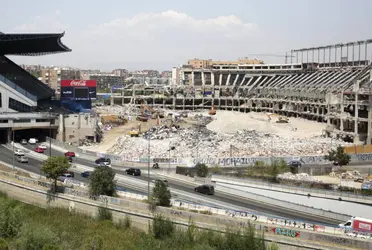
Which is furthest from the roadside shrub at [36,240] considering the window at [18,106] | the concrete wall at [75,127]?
the window at [18,106]

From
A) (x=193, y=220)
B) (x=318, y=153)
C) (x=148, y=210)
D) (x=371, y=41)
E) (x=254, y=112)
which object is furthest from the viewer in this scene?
(x=254, y=112)

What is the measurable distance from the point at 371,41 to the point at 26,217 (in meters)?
55.3

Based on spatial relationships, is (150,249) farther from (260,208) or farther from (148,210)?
(260,208)

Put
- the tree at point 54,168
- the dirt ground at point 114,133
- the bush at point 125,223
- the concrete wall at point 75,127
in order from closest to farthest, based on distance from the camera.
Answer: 1. the bush at point 125,223
2. the tree at point 54,168
3. the dirt ground at point 114,133
4. the concrete wall at point 75,127

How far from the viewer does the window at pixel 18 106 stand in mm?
48438

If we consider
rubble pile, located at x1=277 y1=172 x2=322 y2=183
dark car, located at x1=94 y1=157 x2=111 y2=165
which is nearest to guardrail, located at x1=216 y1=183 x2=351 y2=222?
rubble pile, located at x1=277 y1=172 x2=322 y2=183

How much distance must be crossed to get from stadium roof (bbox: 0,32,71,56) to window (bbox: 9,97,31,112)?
7.66m

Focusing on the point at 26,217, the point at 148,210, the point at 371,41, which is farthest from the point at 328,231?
the point at 371,41

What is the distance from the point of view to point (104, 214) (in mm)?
25031

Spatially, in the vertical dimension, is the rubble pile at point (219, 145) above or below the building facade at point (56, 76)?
below

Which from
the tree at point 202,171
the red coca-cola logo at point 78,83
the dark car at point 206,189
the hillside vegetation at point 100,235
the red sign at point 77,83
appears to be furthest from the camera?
the red coca-cola logo at point 78,83

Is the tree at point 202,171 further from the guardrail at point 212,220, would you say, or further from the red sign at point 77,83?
the red sign at point 77,83

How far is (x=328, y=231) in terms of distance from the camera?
1978cm

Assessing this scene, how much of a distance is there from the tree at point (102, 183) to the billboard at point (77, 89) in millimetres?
32096
